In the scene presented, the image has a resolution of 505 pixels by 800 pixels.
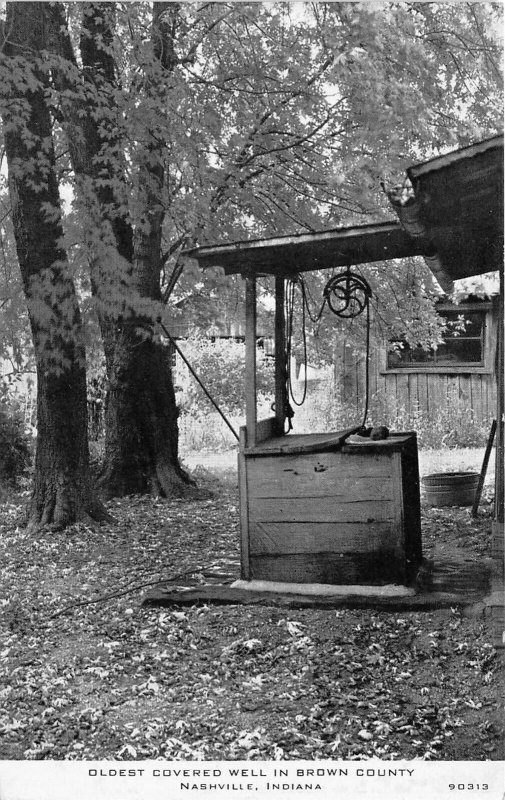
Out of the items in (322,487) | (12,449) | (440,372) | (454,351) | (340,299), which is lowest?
(12,449)

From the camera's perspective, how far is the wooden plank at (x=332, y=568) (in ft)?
16.6

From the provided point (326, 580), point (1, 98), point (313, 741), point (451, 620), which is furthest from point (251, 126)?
point (313, 741)

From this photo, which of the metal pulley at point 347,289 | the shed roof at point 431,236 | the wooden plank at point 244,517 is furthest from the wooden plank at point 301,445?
the shed roof at point 431,236

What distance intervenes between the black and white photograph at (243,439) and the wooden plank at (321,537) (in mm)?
18

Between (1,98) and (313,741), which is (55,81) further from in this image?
(313,741)

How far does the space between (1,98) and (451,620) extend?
510cm

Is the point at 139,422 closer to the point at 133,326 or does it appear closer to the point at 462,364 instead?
the point at 133,326

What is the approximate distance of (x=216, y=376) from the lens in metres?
14.8

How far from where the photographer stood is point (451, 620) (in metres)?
4.54

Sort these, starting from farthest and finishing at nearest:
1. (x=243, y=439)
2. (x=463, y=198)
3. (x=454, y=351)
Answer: (x=454, y=351), (x=243, y=439), (x=463, y=198)

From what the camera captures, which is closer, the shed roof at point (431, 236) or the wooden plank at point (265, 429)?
the shed roof at point (431, 236)

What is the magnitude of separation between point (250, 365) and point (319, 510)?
3.76ft

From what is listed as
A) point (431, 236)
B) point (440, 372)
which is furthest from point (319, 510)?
point (440, 372)
